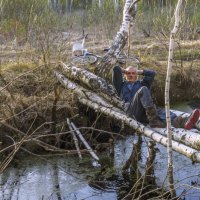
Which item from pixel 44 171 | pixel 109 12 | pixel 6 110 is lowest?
pixel 44 171

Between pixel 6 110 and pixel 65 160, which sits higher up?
pixel 6 110

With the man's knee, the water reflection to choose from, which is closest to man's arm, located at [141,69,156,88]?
the man's knee

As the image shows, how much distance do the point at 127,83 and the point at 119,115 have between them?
684mm

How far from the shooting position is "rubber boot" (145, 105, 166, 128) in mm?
6205

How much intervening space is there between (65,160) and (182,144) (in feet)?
8.51

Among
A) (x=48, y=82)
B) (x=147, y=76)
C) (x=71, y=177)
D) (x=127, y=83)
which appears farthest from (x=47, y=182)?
(x=48, y=82)

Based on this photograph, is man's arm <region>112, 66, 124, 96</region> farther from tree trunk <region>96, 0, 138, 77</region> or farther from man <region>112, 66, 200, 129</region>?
tree trunk <region>96, 0, 138, 77</region>

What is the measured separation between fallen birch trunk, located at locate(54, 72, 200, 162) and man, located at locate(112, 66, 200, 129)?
17 centimetres

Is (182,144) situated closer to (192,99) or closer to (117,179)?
(117,179)

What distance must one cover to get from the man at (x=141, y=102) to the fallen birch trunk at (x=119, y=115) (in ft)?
0.55

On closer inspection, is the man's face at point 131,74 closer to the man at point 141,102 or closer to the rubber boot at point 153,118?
the man at point 141,102

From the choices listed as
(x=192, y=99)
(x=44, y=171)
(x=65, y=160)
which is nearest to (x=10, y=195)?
(x=44, y=171)

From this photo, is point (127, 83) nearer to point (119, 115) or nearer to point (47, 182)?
point (119, 115)

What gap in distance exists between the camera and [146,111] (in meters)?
→ 6.39
